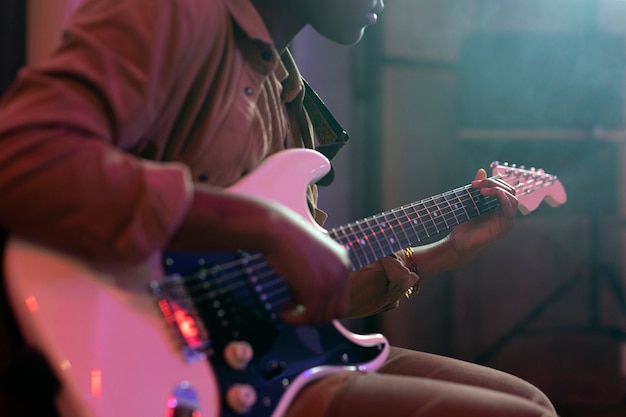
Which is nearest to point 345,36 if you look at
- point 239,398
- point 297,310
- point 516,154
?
point 297,310

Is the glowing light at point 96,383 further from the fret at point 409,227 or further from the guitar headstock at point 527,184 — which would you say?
the guitar headstock at point 527,184

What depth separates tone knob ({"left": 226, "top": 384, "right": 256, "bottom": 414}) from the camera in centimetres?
80

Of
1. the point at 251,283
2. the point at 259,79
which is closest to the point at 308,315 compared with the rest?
the point at 251,283

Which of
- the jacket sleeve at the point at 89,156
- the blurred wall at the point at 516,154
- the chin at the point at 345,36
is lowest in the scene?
the blurred wall at the point at 516,154

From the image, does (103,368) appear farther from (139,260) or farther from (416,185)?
(416,185)

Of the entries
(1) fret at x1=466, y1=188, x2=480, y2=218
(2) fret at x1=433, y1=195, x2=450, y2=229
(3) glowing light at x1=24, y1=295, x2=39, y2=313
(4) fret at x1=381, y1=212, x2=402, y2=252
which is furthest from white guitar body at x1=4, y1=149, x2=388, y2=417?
(1) fret at x1=466, y1=188, x2=480, y2=218

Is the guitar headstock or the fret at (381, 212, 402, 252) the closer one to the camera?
the fret at (381, 212, 402, 252)

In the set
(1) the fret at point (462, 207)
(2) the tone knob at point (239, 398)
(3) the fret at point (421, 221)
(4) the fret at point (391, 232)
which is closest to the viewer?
(2) the tone knob at point (239, 398)

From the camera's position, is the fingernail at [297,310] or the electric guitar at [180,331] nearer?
the electric guitar at [180,331]

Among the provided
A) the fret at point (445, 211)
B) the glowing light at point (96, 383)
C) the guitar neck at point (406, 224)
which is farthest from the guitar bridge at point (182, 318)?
the fret at point (445, 211)

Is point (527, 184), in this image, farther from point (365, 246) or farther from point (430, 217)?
point (365, 246)

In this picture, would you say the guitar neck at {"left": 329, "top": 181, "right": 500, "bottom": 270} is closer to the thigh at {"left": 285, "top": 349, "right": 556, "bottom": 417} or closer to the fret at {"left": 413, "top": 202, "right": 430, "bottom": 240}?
the fret at {"left": 413, "top": 202, "right": 430, "bottom": 240}

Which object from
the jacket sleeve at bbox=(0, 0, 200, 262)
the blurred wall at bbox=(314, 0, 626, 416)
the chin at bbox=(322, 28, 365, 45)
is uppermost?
the chin at bbox=(322, 28, 365, 45)

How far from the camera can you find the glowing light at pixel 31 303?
68 centimetres
